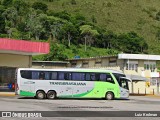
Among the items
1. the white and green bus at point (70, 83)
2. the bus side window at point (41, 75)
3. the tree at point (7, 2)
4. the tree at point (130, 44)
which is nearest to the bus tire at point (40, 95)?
the white and green bus at point (70, 83)

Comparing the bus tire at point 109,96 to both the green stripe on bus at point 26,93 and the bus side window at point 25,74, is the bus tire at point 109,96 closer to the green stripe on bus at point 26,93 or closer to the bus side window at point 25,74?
the green stripe on bus at point 26,93

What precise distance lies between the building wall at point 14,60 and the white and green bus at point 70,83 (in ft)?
30.5

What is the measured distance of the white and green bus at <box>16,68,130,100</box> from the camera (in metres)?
30.2

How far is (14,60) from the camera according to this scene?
130 ft

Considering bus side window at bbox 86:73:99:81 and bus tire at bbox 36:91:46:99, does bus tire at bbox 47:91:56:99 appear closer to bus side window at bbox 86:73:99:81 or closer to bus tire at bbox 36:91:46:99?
bus tire at bbox 36:91:46:99

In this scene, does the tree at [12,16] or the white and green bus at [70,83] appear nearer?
the white and green bus at [70,83]

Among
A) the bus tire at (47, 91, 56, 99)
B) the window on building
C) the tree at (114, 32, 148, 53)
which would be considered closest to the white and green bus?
the bus tire at (47, 91, 56, 99)

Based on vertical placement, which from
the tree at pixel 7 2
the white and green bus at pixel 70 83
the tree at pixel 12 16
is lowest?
the white and green bus at pixel 70 83

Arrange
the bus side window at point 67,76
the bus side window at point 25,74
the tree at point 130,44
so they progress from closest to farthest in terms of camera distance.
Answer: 1. the bus side window at point 25,74
2. the bus side window at point 67,76
3. the tree at point 130,44

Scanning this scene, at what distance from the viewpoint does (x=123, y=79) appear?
32156 mm

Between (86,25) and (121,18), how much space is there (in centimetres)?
3189

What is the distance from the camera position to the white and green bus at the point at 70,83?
30250 mm

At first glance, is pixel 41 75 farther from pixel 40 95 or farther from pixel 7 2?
pixel 7 2

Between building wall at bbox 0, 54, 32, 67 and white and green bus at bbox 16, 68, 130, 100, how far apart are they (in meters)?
9.29
